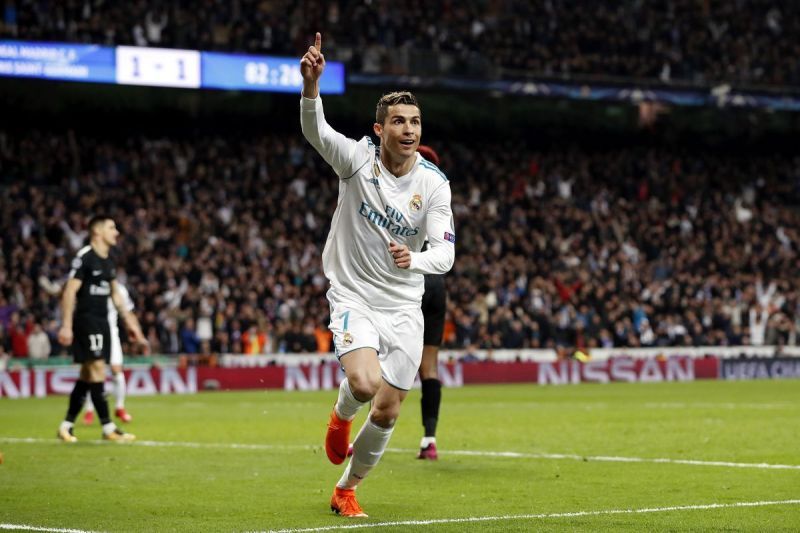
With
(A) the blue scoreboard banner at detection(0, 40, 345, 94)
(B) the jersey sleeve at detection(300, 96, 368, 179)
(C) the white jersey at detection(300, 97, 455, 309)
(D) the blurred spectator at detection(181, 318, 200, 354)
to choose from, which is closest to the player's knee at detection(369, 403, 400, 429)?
(C) the white jersey at detection(300, 97, 455, 309)

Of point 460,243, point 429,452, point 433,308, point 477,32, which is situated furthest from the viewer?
point 477,32

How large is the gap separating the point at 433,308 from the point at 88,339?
4.20 m

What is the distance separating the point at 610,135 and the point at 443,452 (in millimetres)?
33283

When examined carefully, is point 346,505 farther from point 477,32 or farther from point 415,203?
point 477,32

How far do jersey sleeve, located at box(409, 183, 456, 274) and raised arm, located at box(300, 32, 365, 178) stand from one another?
0.56m

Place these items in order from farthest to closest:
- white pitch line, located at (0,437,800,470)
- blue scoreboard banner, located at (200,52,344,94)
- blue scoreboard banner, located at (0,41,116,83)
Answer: blue scoreboard banner, located at (200,52,344,94) → blue scoreboard banner, located at (0,41,116,83) → white pitch line, located at (0,437,800,470)

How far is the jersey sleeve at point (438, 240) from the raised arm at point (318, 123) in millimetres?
555

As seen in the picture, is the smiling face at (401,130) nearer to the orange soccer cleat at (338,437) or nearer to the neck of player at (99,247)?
the orange soccer cleat at (338,437)

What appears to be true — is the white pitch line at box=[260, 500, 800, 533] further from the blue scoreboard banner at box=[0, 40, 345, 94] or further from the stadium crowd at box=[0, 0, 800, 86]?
the stadium crowd at box=[0, 0, 800, 86]

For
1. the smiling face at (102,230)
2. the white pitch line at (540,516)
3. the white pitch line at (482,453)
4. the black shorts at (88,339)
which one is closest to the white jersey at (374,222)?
the white pitch line at (540,516)

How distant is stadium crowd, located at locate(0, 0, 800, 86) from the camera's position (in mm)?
33031

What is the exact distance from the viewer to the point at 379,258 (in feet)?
27.1

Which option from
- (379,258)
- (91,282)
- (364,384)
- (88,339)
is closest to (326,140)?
(379,258)

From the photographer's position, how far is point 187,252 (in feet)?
105
